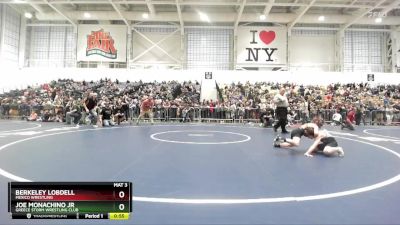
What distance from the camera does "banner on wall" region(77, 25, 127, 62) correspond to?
101 feet

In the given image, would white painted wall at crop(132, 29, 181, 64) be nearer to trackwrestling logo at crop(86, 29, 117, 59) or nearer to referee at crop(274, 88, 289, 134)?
trackwrestling logo at crop(86, 29, 117, 59)

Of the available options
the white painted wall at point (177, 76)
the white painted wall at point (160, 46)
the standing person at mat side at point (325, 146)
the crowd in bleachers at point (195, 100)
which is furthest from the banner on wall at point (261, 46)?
the standing person at mat side at point (325, 146)

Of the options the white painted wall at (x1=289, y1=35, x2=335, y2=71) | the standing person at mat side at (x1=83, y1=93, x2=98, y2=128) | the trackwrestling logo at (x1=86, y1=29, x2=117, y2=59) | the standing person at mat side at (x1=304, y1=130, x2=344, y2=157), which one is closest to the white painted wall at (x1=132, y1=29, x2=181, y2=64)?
the trackwrestling logo at (x1=86, y1=29, x2=117, y2=59)

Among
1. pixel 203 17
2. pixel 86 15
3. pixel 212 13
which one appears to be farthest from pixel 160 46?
pixel 86 15

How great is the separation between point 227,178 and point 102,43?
29.1 m

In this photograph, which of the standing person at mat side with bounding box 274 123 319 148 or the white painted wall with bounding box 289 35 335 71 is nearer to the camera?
the standing person at mat side with bounding box 274 123 319 148

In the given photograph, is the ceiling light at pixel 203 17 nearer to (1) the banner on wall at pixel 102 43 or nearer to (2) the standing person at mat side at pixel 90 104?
(1) the banner on wall at pixel 102 43

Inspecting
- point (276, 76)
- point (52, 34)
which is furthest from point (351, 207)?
point (52, 34)

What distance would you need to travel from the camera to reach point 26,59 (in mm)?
31562

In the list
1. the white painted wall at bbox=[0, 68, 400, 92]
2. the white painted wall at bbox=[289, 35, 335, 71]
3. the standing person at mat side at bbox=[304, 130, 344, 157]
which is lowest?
the standing person at mat side at bbox=[304, 130, 344, 157]

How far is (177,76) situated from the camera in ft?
93.5
